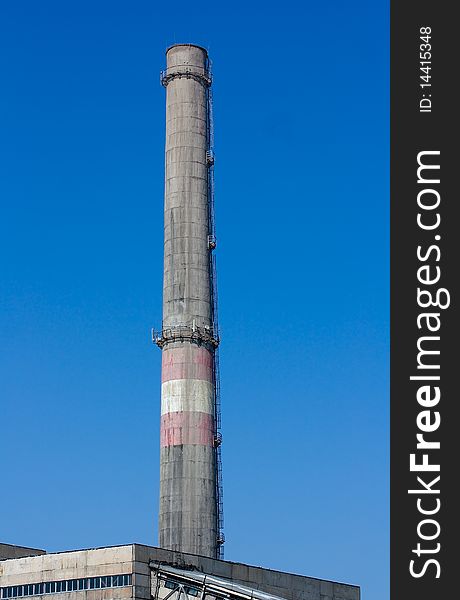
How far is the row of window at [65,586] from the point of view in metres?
54.2

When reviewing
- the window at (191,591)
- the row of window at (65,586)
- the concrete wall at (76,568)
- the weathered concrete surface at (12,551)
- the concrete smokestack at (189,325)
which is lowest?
the window at (191,591)

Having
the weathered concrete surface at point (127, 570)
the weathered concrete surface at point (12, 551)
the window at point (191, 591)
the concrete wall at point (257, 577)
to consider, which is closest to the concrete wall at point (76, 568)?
the weathered concrete surface at point (127, 570)

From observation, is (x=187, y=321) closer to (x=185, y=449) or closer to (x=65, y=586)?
(x=185, y=449)

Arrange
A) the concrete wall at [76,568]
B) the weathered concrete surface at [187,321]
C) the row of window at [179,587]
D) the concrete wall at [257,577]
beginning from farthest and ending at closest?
the weathered concrete surface at [187,321], the concrete wall at [257,577], the row of window at [179,587], the concrete wall at [76,568]

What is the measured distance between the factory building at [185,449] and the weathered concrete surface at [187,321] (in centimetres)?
6

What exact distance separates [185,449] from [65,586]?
602 inches

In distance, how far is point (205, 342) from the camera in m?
71.2

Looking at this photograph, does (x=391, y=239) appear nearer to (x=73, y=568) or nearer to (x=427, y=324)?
(x=427, y=324)


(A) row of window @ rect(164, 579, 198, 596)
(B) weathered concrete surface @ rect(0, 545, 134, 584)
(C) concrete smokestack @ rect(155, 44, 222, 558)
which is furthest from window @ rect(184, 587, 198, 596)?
(C) concrete smokestack @ rect(155, 44, 222, 558)

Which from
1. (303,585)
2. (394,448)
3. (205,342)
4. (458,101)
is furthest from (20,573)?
(458,101)

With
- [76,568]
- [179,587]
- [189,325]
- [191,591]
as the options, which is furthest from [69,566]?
[189,325]

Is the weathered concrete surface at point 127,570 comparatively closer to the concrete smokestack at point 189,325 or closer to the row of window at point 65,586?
A: the row of window at point 65,586

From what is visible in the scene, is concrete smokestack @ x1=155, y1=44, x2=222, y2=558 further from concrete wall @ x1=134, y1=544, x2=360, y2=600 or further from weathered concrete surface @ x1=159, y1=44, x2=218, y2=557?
concrete wall @ x1=134, y1=544, x2=360, y2=600

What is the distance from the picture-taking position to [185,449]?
69.1 meters
